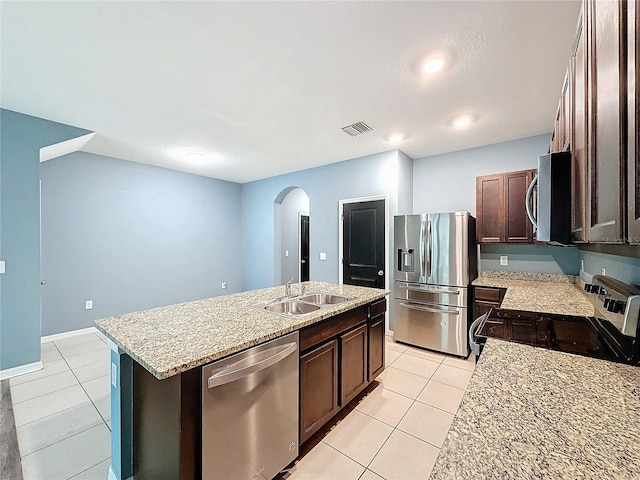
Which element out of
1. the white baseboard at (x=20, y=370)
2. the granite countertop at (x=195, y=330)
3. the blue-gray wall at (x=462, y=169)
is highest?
the blue-gray wall at (x=462, y=169)

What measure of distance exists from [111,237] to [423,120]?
192 inches

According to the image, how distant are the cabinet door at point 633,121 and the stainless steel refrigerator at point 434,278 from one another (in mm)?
2731

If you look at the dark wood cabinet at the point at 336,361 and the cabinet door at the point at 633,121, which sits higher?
the cabinet door at the point at 633,121

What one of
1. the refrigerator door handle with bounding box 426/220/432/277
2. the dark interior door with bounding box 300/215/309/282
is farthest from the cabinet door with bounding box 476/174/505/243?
the dark interior door with bounding box 300/215/309/282

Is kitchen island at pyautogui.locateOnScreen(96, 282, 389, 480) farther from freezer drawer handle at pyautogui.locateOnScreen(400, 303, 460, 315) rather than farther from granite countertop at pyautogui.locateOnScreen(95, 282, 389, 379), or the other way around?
freezer drawer handle at pyautogui.locateOnScreen(400, 303, 460, 315)

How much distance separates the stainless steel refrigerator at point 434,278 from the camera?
318 cm

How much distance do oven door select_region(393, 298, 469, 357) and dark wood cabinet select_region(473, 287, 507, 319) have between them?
0.17m

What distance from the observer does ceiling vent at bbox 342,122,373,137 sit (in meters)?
3.09

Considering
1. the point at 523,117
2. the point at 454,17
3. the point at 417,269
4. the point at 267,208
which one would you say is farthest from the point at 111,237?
the point at 523,117

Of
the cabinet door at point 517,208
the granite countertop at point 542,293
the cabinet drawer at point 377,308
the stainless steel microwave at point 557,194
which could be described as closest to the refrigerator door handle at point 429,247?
the granite countertop at point 542,293

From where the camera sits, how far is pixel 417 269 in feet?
11.3

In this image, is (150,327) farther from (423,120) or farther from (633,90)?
(423,120)

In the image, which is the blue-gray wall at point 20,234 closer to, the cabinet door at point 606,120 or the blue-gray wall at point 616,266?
the cabinet door at point 606,120

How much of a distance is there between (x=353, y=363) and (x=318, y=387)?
0.47 meters
